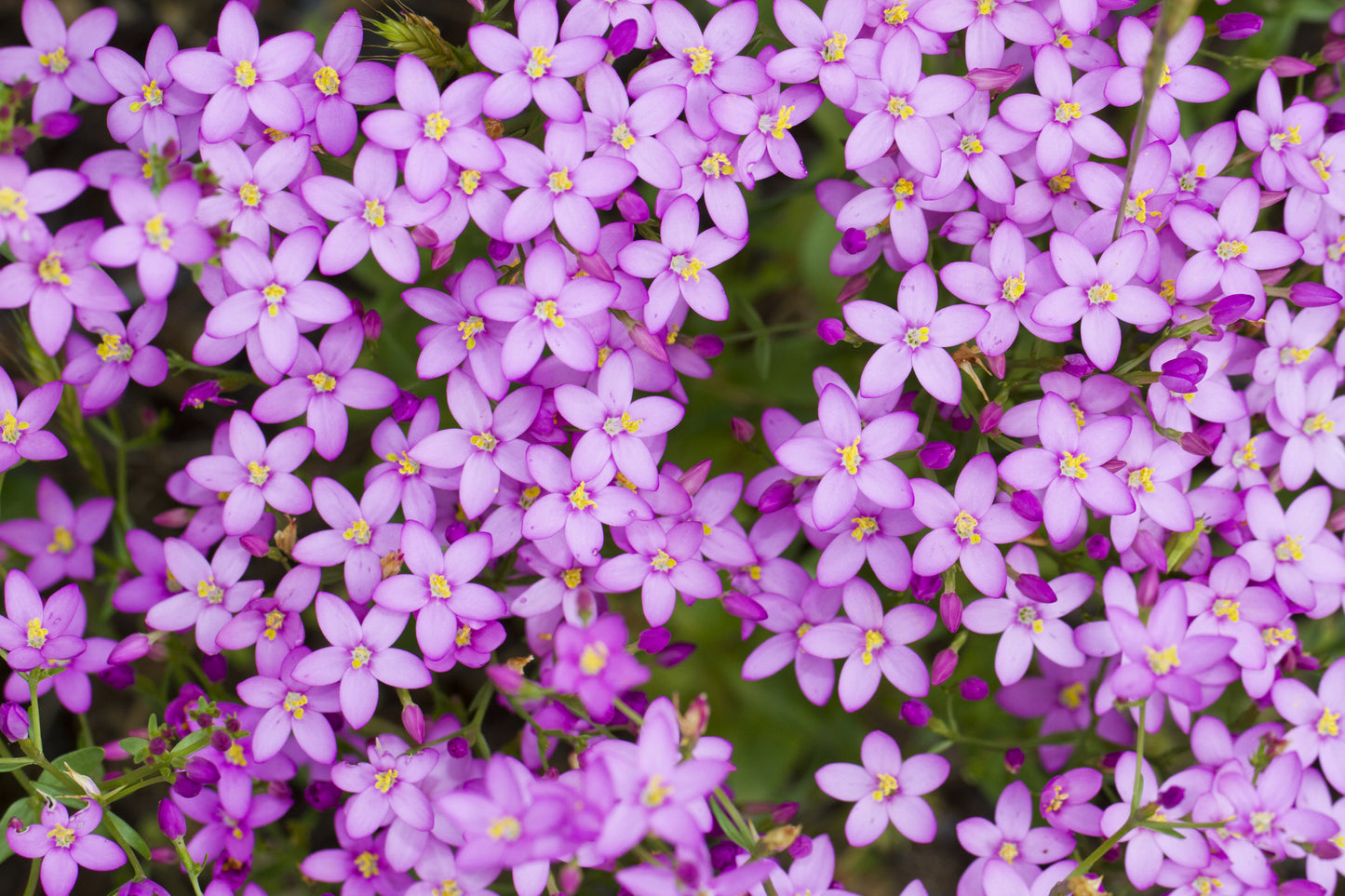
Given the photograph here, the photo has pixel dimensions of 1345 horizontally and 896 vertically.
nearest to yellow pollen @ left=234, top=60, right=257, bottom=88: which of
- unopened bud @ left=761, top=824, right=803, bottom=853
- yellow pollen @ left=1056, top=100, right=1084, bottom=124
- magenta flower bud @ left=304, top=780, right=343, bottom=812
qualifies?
magenta flower bud @ left=304, top=780, right=343, bottom=812

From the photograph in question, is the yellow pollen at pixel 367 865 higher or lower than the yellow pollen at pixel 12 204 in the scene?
lower

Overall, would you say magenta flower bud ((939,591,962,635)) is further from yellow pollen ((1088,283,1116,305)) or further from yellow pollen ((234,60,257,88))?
yellow pollen ((234,60,257,88))

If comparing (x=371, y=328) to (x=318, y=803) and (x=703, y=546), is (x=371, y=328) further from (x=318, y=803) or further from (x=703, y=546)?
(x=318, y=803)

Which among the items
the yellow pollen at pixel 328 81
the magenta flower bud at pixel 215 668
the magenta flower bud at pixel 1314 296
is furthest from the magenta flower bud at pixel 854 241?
the magenta flower bud at pixel 215 668

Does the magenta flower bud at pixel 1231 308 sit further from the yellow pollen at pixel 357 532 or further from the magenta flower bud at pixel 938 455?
the yellow pollen at pixel 357 532

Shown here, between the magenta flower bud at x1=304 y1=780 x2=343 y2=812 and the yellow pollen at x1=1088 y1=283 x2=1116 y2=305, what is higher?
the yellow pollen at x1=1088 y1=283 x2=1116 y2=305
